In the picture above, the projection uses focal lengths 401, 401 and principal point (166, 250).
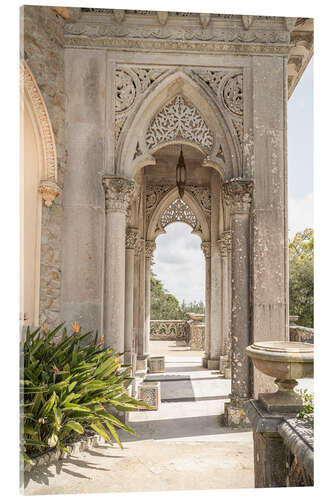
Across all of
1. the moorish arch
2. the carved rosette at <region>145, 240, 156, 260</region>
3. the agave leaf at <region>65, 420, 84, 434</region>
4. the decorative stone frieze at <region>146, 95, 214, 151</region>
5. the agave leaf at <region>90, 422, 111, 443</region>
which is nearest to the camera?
the agave leaf at <region>65, 420, 84, 434</region>

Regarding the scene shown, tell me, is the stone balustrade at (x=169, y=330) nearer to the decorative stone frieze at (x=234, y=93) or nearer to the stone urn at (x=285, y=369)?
the decorative stone frieze at (x=234, y=93)

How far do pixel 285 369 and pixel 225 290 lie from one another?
6.83 metres

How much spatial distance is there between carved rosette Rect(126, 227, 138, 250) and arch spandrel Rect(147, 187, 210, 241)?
1.53 meters

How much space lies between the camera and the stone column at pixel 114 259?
532 cm

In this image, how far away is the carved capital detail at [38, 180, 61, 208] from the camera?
4.87 meters

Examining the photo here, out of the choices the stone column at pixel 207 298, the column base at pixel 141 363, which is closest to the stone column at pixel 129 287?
the column base at pixel 141 363

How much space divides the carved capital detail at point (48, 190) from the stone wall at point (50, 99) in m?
0.09

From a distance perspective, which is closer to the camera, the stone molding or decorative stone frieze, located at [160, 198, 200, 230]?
the stone molding

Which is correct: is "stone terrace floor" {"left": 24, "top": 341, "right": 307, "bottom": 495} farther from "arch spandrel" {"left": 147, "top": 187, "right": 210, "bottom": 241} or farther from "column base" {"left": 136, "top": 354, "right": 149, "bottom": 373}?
"arch spandrel" {"left": 147, "top": 187, "right": 210, "bottom": 241}

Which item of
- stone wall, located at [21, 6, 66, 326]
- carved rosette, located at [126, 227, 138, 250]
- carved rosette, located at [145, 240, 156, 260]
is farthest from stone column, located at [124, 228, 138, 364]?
stone wall, located at [21, 6, 66, 326]

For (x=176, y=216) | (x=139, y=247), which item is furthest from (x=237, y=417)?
(x=176, y=216)

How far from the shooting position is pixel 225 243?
31.2 ft
